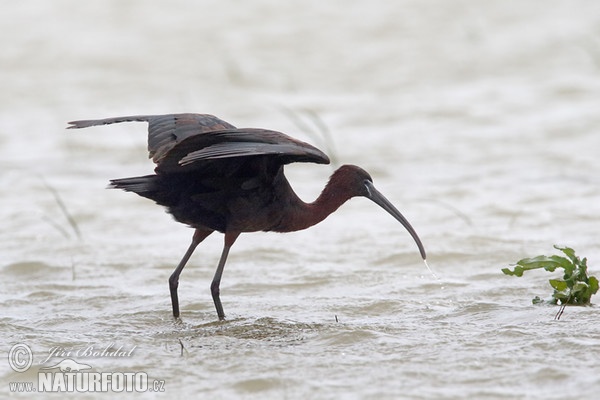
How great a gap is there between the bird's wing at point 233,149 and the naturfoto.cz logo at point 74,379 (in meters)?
1.19

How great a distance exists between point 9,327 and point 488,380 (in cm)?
279

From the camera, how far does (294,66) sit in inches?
624

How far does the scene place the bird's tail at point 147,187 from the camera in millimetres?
6496

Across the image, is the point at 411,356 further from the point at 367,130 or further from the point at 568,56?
the point at 568,56

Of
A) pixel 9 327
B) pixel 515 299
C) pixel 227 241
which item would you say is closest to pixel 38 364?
pixel 9 327

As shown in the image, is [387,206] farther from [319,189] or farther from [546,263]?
[319,189]

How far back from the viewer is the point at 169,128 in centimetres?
662

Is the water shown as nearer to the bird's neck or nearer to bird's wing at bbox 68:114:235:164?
the bird's neck

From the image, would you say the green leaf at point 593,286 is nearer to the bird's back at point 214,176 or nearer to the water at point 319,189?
the water at point 319,189

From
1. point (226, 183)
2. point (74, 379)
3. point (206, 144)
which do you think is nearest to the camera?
point (74, 379)

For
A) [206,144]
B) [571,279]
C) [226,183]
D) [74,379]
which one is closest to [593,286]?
[571,279]
